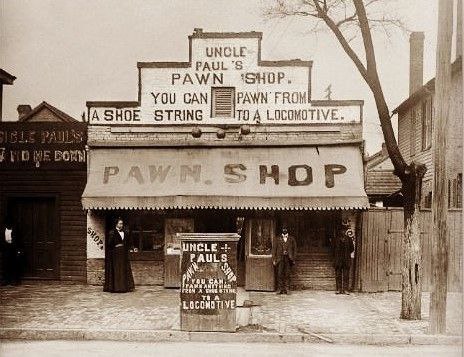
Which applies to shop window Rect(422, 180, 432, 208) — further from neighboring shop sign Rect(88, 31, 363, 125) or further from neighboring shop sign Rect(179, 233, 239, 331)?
neighboring shop sign Rect(179, 233, 239, 331)

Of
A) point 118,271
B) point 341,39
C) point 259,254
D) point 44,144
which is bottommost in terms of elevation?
point 118,271

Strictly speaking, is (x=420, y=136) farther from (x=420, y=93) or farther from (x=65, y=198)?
(x=65, y=198)

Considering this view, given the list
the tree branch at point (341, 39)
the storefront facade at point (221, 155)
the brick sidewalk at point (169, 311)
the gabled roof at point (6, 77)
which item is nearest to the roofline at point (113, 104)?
the storefront facade at point (221, 155)

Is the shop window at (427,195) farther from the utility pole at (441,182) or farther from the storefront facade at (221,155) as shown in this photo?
the utility pole at (441,182)

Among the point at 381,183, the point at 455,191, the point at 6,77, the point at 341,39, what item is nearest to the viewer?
the point at 341,39

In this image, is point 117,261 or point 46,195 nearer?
point 117,261

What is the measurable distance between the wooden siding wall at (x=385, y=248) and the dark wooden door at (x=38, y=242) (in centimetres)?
757

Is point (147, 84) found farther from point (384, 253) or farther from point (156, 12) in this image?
point (384, 253)

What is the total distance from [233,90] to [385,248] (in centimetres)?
527

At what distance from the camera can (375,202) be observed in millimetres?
26891

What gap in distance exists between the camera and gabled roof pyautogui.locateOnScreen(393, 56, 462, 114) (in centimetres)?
1605

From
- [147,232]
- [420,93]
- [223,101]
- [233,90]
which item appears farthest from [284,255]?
[420,93]

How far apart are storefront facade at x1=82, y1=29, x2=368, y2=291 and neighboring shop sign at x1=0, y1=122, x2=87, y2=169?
1.84 feet

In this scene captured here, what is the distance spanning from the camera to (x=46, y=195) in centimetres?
1664
